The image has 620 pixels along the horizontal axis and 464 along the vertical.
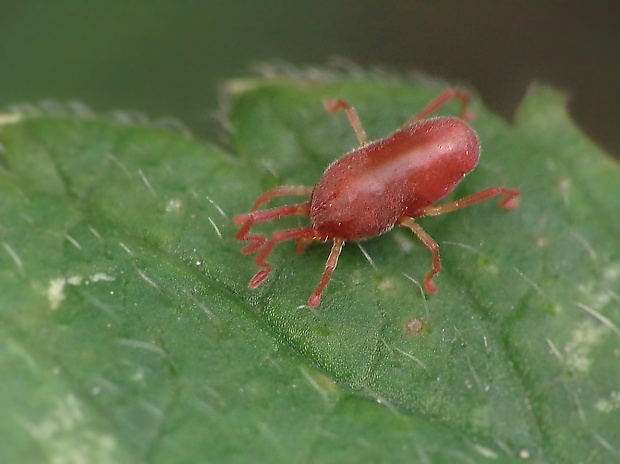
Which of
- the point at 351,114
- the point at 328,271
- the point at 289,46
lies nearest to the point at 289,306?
the point at 328,271

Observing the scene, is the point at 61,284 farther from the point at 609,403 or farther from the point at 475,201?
the point at 609,403

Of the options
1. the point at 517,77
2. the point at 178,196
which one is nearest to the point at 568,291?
the point at 178,196

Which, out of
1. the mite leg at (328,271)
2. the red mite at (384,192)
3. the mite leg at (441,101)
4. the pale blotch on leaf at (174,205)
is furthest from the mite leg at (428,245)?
the pale blotch on leaf at (174,205)

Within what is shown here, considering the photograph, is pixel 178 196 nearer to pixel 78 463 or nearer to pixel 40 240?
pixel 40 240

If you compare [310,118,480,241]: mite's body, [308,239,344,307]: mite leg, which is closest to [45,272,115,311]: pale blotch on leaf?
[308,239,344,307]: mite leg

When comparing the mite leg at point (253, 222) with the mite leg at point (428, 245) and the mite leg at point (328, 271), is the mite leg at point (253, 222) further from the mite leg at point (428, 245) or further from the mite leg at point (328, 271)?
the mite leg at point (428, 245)

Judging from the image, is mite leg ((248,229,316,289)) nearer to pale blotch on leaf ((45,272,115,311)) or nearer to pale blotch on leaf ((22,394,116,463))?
pale blotch on leaf ((45,272,115,311))
